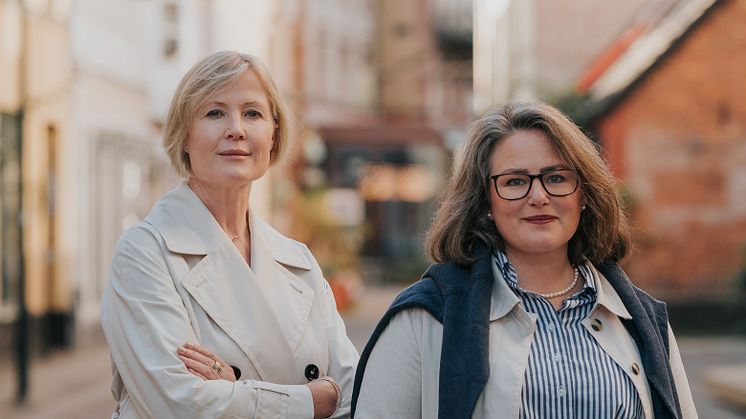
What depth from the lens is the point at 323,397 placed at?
10.5 ft

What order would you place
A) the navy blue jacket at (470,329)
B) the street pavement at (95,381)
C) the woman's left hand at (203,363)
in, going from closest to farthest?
the navy blue jacket at (470,329)
the woman's left hand at (203,363)
the street pavement at (95,381)

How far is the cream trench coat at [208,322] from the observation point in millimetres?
2990

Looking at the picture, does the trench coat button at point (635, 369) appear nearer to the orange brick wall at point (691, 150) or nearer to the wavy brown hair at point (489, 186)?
the wavy brown hair at point (489, 186)

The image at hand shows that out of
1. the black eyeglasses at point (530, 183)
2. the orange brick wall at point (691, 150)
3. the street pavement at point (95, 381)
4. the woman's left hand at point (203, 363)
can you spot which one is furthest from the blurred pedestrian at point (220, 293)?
the orange brick wall at point (691, 150)

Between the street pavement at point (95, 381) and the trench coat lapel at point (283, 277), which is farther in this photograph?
the street pavement at point (95, 381)

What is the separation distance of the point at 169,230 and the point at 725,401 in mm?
8221

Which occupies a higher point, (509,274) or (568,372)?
(509,274)

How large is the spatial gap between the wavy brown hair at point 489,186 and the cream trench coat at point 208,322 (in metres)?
0.49

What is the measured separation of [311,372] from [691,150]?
17.0 m

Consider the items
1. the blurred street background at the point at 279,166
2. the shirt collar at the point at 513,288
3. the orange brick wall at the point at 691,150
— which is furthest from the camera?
the orange brick wall at the point at 691,150

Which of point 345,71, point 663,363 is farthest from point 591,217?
point 345,71

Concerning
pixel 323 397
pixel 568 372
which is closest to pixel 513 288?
pixel 568 372

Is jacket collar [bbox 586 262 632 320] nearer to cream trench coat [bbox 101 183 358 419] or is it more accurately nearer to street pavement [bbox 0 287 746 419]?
cream trench coat [bbox 101 183 358 419]

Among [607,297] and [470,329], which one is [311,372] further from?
[607,297]
